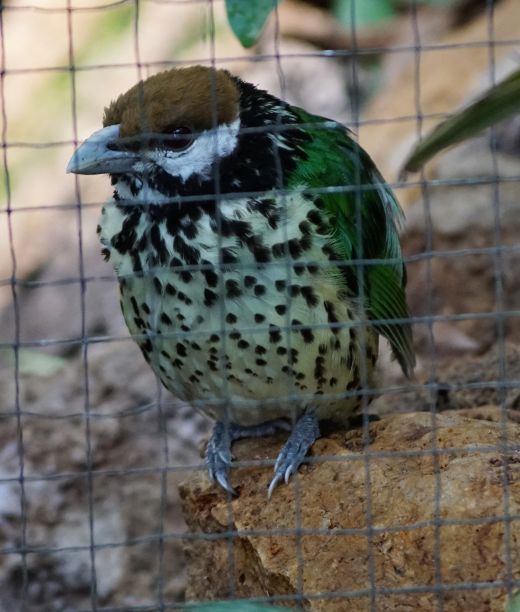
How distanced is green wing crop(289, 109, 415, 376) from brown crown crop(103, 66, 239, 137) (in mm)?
334

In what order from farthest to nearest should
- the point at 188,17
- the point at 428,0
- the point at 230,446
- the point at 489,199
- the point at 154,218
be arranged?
the point at 188,17, the point at 428,0, the point at 489,199, the point at 230,446, the point at 154,218

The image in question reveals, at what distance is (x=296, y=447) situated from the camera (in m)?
3.79

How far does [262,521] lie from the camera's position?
3582 mm

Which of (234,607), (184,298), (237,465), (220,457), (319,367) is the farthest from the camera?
(220,457)

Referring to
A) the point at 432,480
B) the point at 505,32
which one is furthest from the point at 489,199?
the point at 432,480

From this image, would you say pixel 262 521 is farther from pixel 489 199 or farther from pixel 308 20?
pixel 308 20

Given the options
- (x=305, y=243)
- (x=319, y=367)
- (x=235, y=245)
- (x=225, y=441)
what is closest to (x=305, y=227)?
(x=305, y=243)

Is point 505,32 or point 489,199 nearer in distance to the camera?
point 489,199

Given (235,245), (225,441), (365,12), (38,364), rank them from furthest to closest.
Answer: (365,12) < (38,364) < (225,441) < (235,245)

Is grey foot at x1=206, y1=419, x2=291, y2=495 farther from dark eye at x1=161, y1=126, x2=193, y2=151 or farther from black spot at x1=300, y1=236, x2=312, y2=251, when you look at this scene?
dark eye at x1=161, y1=126, x2=193, y2=151

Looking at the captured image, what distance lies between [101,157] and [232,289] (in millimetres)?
573

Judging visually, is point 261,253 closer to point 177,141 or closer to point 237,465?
point 177,141

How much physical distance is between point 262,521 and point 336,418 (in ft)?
2.29

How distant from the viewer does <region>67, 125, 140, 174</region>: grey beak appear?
129 inches
